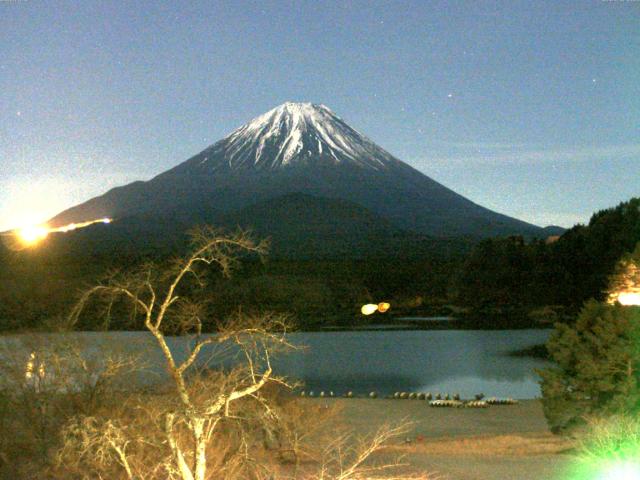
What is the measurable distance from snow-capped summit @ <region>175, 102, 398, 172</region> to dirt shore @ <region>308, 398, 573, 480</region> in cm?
9731

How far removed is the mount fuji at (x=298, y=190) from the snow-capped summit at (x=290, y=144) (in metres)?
0.14

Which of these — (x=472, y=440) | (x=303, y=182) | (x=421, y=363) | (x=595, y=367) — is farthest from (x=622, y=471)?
(x=303, y=182)

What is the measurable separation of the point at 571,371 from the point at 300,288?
192ft

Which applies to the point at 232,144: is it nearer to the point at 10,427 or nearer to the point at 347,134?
the point at 347,134

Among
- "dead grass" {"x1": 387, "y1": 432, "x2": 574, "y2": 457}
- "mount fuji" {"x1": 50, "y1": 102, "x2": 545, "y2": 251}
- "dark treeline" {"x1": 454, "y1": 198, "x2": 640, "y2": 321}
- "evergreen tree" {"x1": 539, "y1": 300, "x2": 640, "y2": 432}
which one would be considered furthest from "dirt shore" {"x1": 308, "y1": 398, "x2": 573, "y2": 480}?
"mount fuji" {"x1": 50, "y1": 102, "x2": 545, "y2": 251}

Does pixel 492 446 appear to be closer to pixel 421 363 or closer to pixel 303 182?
pixel 421 363

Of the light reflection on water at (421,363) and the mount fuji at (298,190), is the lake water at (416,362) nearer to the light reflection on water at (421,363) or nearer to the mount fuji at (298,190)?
the light reflection on water at (421,363)

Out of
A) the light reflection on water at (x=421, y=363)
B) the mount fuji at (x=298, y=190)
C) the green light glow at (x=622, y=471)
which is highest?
the mount fuji at (x=298, y=190)

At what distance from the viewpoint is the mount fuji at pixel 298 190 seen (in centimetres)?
10350

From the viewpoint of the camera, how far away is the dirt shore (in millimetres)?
11938

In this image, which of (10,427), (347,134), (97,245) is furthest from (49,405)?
(347,134)

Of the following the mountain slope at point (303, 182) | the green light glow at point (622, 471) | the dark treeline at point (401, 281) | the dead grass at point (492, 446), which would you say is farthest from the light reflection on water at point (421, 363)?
the mountain slope at point (303, 182)

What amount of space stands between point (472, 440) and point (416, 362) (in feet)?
75.9

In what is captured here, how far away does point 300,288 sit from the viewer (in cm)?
7144
